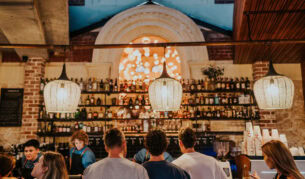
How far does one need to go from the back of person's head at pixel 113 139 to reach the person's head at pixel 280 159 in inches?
46.8

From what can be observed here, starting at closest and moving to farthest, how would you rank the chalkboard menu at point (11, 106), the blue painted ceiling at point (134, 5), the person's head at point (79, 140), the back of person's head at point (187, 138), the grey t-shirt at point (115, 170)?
the grey t-shirt at point (115, 170) → the back of person's head at point (187, 138) → the person's head at point (79, 140) → the chalkboard menu at point (11, 106) → the blue painted ceiling at point (134, 5)

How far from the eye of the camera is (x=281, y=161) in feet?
6.03

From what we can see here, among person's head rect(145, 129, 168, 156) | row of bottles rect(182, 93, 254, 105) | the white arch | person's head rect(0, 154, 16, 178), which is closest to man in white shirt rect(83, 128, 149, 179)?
person's head rect(145, 129, 168, 156)

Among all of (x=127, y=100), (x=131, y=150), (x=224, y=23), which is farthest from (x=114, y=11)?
(x=131, y=150)

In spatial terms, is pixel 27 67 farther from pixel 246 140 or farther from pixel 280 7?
pixel 280 7

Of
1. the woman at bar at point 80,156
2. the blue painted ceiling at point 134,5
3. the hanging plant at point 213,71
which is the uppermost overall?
the blue painted ceiling at point 134,5

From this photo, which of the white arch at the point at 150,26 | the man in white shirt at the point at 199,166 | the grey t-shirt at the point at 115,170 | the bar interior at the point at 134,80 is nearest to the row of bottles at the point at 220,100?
the bar interior at the point at 134,80

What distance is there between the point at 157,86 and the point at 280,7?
86.9 inches

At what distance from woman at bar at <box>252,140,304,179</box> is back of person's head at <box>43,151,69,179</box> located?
1657 mm

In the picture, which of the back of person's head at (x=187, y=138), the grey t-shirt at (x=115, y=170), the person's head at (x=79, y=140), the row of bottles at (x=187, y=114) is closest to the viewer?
the grey t-shirt at (x=115, y=170)

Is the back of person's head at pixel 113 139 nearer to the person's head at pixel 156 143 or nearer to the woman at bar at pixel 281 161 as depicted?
the person's head at pixel 156 143

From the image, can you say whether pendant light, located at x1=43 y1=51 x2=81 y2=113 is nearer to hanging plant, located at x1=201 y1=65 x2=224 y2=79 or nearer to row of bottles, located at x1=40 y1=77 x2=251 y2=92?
row of bottles, located at x1=40 y1=77 x2=251 y2=92

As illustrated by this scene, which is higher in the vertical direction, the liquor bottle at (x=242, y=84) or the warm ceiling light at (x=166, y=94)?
the liquor bottle at (x=242, y=84)

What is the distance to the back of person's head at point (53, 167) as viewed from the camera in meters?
1.88
